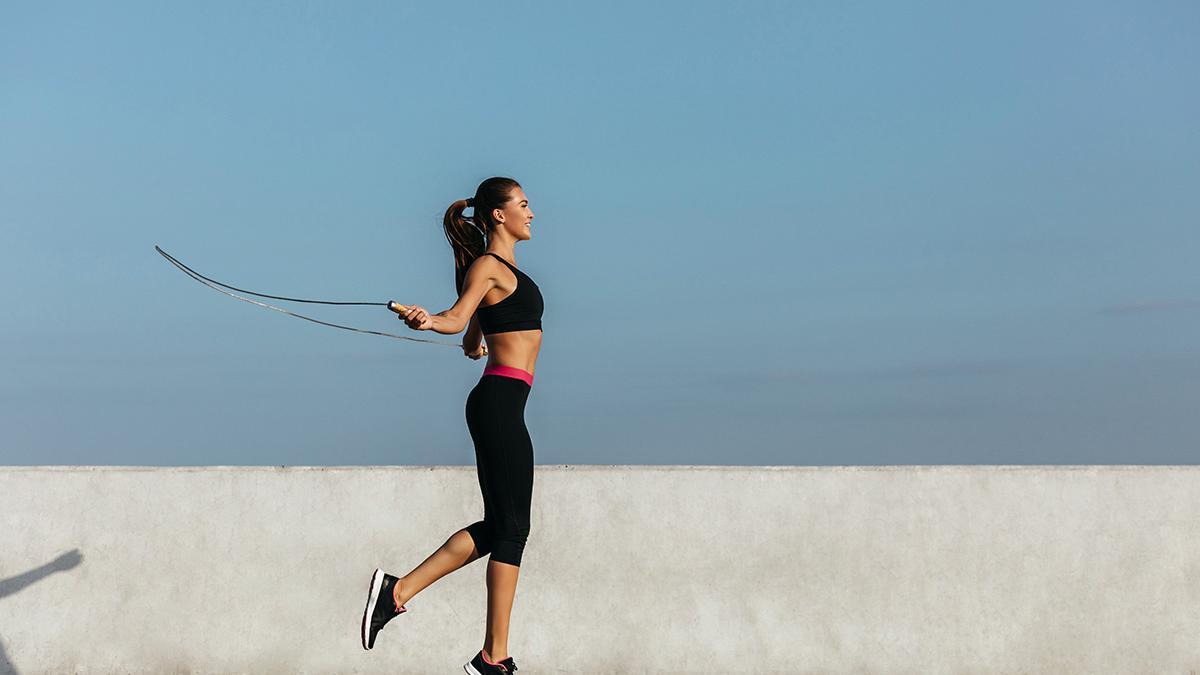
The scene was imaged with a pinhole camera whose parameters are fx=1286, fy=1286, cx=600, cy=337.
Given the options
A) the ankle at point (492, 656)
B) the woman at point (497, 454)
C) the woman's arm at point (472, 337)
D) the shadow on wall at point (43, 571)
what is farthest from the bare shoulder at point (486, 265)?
the shadow on wall at point (43, 571)

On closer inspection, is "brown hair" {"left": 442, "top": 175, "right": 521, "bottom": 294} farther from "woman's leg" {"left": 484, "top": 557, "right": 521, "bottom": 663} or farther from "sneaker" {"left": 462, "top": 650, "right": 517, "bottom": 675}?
"sneaker" {"left": 462, "top": 650, "right": 517, "bottom": 675}

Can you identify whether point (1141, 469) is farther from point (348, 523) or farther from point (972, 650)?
point (348, 523)

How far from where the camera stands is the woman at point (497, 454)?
4254 millimetres

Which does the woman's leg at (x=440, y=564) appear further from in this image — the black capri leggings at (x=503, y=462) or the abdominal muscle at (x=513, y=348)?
the abdominal muscle at (x=513, y=348)

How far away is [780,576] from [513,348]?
1.73 m

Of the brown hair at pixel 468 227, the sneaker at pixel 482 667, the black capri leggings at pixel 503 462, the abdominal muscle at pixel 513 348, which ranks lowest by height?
the sneaker at pixel 482 667

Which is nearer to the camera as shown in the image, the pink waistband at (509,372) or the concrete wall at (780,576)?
the pink waistband at (509,372)

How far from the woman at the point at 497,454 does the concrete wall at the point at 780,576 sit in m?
0.99

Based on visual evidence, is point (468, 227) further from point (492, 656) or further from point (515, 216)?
point (492, 656)

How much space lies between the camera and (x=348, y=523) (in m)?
5.44

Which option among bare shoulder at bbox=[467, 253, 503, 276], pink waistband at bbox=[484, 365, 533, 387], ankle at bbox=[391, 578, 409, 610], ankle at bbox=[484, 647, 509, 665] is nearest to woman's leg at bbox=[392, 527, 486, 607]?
ankle at bbox=[391, 578, 409, 610]

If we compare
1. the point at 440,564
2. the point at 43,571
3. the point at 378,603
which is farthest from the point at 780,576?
the point at 43,571

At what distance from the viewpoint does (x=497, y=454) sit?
14.0 feet

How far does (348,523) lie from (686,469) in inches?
56.9
